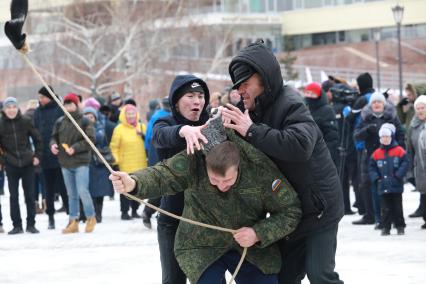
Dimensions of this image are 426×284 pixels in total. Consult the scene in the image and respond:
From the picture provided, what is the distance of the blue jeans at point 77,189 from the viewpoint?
14.0 m

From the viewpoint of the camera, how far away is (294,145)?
18.9ft

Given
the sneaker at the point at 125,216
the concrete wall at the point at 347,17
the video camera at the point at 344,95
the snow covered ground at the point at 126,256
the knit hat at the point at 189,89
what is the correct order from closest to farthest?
1. the knit hat at the point at 189,89
2. the snow covered ground at the point at 126,256
3. the video camera at the point at 344,95
4. the sneaker at the point at 125,216
5. the concrete wall at the point at 347,17

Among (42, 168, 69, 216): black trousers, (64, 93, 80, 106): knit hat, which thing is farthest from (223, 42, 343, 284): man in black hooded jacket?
(42, 168, 69, 216): black trousers

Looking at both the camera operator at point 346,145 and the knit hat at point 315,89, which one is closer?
the knit hat at point 315,89

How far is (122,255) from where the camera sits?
11.8 m

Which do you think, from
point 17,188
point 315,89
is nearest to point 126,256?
point 17,188

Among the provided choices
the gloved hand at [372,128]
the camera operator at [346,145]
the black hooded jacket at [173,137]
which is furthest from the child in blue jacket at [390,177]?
the black hooded jacket at [173,137]

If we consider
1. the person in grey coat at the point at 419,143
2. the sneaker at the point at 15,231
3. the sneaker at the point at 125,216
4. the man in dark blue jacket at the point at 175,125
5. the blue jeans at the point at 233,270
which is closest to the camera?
the blue jeans at the point at 233,270

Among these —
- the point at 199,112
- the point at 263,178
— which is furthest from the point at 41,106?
the point at 263,178

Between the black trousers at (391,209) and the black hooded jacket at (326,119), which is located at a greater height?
the black hooded jacket at (326,119)

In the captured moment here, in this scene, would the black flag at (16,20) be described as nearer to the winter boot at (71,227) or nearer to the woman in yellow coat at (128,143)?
the winter boot at (71,227)

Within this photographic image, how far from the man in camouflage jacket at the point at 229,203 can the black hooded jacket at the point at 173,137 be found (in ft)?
1.29

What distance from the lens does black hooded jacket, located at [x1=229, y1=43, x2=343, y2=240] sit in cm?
577

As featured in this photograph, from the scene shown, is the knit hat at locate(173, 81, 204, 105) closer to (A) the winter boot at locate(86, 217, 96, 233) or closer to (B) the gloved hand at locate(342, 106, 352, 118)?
(A) the winter boot at locate(86, 217, 96, 233)
